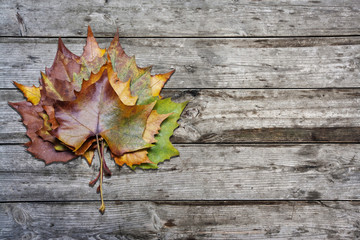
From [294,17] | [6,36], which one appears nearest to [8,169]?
[6,36]

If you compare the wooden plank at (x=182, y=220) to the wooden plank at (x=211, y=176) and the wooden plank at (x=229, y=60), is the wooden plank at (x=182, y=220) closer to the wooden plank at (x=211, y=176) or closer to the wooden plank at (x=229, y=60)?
the wooden plank at (x=211, y=176)

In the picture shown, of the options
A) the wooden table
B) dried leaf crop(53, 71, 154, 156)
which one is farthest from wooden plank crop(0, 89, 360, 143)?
dried leaf crop(53, 71, 154, 156)

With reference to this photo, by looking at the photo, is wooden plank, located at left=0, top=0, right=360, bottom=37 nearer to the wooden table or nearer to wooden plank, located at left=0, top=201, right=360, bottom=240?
the wooden table

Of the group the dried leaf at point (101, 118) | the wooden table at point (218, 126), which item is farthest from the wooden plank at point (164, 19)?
the dried leaf at point (101, 118)

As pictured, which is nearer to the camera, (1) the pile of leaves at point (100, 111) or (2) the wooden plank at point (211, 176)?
(1) the pile of leaves at point (100, 111)

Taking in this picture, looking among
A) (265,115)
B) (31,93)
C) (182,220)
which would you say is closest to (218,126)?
(265,115)

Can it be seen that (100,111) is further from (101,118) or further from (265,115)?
(265,115)
